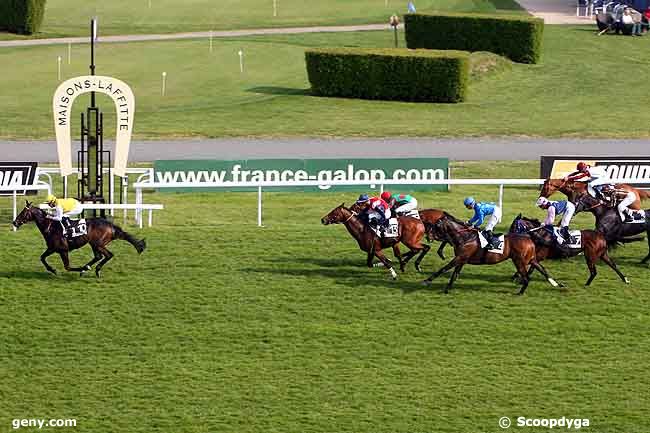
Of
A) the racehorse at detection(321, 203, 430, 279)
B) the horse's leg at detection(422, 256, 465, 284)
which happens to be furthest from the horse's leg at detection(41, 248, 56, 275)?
the horse's leg at detection(422, 256, 465, 284)

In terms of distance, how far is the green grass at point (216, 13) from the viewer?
1965 inches

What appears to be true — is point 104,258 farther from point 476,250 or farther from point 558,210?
point 558,210

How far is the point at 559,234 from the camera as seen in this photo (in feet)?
61.3

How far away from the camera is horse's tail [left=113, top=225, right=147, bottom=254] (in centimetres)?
1902

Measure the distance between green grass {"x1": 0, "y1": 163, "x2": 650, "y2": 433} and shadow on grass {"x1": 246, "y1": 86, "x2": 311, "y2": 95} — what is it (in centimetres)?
1694

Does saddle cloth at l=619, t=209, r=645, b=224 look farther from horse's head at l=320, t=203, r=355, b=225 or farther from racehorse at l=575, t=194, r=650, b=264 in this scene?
horse's head at l=320, t=203, r=355, b=225

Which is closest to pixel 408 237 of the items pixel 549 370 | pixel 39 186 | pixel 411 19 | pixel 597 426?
pixel 549 370

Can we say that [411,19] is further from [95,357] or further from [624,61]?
[95,357]

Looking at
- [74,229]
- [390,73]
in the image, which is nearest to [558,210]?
[74,229]

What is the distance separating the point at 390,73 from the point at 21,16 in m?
15.9

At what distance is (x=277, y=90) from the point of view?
126 ft

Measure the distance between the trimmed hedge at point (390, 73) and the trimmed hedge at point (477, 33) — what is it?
394 cm

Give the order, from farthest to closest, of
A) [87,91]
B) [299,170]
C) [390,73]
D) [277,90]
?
1. [277,90]
2. [390,73]
3. [299,170]
4. [87,91]

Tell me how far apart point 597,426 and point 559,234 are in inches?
168
